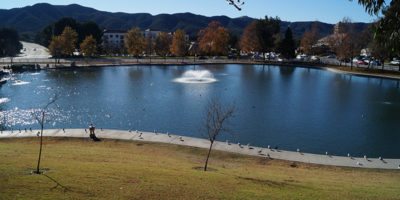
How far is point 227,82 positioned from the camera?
6153 cm

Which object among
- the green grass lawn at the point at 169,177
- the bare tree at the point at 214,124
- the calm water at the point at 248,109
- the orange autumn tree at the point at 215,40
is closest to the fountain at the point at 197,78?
the calm water at the point at 248,109

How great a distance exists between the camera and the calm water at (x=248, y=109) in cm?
2788

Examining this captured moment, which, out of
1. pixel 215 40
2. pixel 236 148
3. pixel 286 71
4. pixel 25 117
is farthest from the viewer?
pixel 215 40

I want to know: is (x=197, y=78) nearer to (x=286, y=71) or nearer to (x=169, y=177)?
(x=286, y=71)

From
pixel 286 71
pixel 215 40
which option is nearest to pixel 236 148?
pixel 286 71

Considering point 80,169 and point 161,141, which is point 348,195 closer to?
point 80,169

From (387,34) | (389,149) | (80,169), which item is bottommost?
(389,149)

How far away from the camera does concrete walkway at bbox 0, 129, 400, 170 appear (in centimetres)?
2108

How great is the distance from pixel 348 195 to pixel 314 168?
652 centimetres

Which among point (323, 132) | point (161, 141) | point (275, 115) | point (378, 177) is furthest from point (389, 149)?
point (161, 141)

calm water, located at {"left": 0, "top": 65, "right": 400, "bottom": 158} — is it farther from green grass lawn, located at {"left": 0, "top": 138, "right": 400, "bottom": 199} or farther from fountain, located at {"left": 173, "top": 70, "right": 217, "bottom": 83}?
green grass lawn, located at {"left": 0, "top": 138, "right": 400, "bottom": 199}

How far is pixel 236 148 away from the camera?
23.6 m

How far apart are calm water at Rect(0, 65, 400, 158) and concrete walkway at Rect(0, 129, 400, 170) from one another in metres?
2.54

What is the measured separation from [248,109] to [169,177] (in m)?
24.8
